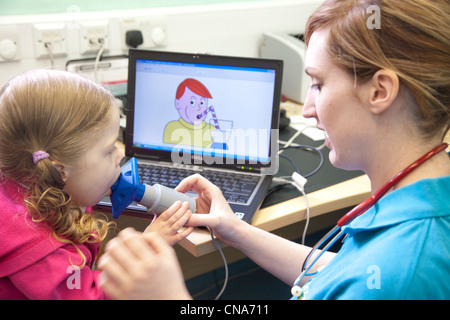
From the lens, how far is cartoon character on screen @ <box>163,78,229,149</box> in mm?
1284

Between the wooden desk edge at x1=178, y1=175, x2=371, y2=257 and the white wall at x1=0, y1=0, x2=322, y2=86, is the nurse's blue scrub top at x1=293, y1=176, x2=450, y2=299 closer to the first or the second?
the wooden desk edge at x1=178, y1=175, x2=371, y2=257

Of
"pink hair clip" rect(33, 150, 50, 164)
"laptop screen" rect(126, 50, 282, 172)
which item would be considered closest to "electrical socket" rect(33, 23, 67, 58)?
"laptop screen" rect(126, 50, 282, 172)

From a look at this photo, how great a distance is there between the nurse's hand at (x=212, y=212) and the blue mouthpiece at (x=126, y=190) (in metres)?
0.13

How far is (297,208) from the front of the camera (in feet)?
3.75

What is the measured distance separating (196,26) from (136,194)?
1045 mm

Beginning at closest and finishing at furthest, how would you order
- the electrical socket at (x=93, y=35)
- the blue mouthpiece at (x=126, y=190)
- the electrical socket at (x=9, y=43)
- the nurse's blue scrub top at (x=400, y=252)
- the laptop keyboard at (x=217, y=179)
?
the nurse's blue scrub top at (x=400, y=252) → the blue mouthpiece at (x=126, y=190) → the laptop keyboard at (x=217, y=179) → the electrical socket at (x=9, y=43) → the electrical socket at (x=93, y=35)

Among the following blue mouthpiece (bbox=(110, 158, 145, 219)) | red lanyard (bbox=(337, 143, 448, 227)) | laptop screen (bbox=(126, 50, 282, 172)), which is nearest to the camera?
red lanyard (bbox=(337, 143, 448, 227))

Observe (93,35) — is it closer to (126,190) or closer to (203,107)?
(203,107)

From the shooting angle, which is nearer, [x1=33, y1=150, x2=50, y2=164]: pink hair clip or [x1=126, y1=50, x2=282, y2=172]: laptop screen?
[x1=33, y1=150, x2=50, y2=164]: pink hair clip

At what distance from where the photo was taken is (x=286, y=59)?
1889mm

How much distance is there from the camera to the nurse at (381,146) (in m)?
0.65

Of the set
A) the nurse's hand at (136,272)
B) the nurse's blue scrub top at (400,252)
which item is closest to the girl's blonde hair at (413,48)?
the nurse's blue scrub top at (400,252)

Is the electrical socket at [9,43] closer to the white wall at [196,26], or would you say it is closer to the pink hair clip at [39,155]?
the white wall at [196,26]

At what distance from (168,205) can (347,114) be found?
43cm
